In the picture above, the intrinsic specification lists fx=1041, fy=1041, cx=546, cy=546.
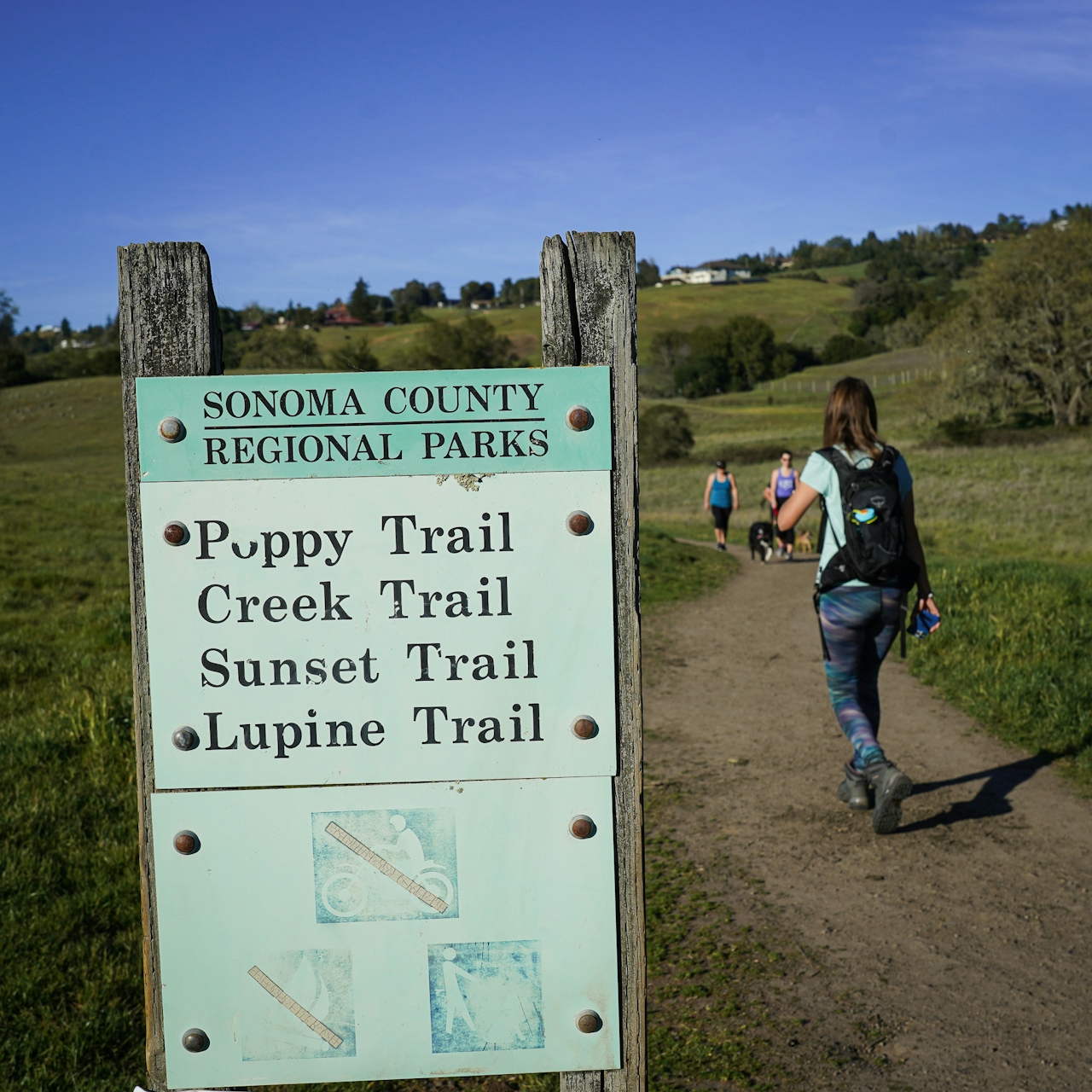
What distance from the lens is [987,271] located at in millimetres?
49125

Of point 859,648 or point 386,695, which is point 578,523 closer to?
point 386,695

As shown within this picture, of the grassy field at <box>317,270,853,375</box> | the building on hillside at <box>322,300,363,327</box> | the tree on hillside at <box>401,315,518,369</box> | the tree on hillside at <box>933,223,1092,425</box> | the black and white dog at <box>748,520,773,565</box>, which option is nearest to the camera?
the black and white dog at <box>748,520,773,565</box>

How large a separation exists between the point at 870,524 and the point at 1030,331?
158 feet

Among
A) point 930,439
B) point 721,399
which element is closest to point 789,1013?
point 930,439

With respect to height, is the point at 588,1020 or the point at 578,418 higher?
the point at 578,418

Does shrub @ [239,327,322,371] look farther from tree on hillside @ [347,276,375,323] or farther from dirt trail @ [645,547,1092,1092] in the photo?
tree on hillside @ [347,276,375,323]

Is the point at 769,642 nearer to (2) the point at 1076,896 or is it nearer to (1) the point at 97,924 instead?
(2) the point at 1076,896

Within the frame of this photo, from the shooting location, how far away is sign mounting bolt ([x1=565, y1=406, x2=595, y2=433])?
6.72 ft

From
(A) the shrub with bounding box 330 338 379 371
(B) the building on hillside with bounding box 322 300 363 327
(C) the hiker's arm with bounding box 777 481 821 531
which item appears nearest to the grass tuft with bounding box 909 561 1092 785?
(C) the hiker's arm with bounding box 777 481 821 531

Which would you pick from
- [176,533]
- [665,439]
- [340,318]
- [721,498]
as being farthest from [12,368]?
[176,533]

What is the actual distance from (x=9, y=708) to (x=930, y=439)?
46.8 meters

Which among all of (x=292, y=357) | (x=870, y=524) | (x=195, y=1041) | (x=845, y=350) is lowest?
(x=195, y=1041)

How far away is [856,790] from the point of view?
5.35m

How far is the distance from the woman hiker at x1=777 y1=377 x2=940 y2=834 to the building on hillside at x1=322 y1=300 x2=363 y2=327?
12863cm
